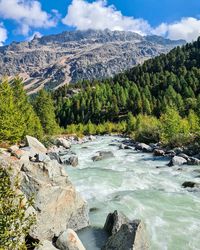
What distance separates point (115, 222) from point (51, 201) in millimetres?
3850

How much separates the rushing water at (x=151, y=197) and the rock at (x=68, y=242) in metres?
1.65

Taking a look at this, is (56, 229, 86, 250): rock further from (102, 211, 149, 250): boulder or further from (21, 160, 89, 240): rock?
(21, 160, 89, 240): rock

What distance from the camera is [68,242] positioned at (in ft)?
51.0

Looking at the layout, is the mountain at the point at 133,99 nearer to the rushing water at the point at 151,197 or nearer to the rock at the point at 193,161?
the rock at the point at 193,161

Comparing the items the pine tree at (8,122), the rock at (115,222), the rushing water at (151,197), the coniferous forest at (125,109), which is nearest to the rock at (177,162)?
the rushing water at (151,197)

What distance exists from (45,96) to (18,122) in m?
40.1

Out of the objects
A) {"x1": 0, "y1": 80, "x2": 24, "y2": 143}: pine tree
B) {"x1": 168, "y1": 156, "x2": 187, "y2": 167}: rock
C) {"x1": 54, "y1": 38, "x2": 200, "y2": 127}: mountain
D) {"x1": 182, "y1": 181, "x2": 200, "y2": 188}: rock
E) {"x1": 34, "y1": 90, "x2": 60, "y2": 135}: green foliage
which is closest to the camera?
{"x1": 182, "y1": 181, "x2": 200, "y2": 188}: rock

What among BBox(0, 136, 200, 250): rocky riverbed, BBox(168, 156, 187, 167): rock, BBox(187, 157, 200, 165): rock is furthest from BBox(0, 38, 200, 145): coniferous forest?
BBox(0, 136, 200, 250): rocky riverbed

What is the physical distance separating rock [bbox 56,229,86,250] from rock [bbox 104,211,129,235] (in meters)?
2.43

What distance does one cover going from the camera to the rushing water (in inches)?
731

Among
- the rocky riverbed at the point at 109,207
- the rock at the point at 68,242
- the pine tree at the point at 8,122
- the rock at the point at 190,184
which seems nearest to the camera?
the rock at the point at 68,242

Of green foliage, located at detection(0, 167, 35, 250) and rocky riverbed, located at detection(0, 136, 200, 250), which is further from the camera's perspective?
rocky riverbed, located at detection(0, 136, 200, 250)

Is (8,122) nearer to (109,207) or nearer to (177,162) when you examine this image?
(177,162)

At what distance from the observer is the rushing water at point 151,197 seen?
18562mm
